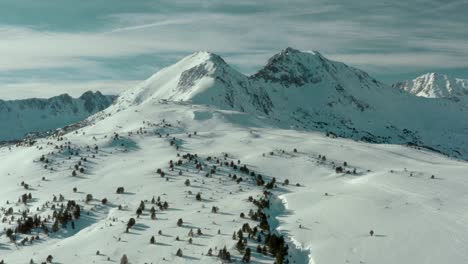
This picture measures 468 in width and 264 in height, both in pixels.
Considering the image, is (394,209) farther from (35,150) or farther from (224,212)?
(35,150)

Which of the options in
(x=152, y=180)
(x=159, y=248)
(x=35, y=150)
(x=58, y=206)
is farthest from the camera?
(x=35, y=150)

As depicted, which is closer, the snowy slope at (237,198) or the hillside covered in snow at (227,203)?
the hillside covered in snow at (227,203)

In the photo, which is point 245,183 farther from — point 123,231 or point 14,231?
point 14,231

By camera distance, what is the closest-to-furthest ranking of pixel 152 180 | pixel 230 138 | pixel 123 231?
pixel 123 231, pixel 152 180, pixel 230 138

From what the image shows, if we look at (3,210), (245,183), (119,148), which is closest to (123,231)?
(3,210)

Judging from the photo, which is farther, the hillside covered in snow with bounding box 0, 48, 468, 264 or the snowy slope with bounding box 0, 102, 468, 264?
the snowy slope with bounding box 0, 102, 468, 264

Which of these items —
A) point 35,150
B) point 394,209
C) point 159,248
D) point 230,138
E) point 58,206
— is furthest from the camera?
point 230,138

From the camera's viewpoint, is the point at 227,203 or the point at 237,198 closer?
the point at 227,203

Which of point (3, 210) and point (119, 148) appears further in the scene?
point (119, 148)

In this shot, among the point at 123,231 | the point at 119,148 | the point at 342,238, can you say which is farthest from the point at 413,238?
the point at 119,148
